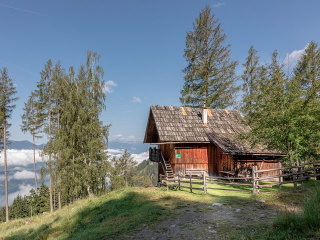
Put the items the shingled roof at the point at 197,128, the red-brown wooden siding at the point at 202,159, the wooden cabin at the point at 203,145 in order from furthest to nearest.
Answer: 1. the red-brown wooden siding at the point at 202,159
2. the shingled roof at the point at 197,128
3. the wooden cabin at the point at 203,145

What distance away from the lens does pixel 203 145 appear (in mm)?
20938

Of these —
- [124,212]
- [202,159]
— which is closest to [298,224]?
[124,212]

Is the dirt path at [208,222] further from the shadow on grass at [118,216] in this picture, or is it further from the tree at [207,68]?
the tree at [207,68]

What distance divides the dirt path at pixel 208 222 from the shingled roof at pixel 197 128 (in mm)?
8838

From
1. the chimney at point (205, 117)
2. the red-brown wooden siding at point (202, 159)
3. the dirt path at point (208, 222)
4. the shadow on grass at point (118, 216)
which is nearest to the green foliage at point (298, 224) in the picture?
the dirt path at point (208, 222)

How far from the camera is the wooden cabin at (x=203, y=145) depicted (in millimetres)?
18797

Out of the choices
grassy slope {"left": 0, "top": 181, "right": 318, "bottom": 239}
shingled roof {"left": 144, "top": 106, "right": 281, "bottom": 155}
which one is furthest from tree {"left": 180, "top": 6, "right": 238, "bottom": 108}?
grassy slope {"left": 0, "top": 181, "right": 318, "bottom": 239}

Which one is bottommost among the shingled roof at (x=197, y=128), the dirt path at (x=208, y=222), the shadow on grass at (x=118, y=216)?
the shadow on grass at (x=118, y=216)

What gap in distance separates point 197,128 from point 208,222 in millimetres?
14588

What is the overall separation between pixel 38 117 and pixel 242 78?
2992 cm

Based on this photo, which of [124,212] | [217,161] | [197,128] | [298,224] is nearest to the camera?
[298,224]

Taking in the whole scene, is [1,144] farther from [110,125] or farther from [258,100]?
[258,100]

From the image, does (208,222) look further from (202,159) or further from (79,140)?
(79,140)

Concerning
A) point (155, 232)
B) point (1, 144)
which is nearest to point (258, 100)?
point (155, 232)
